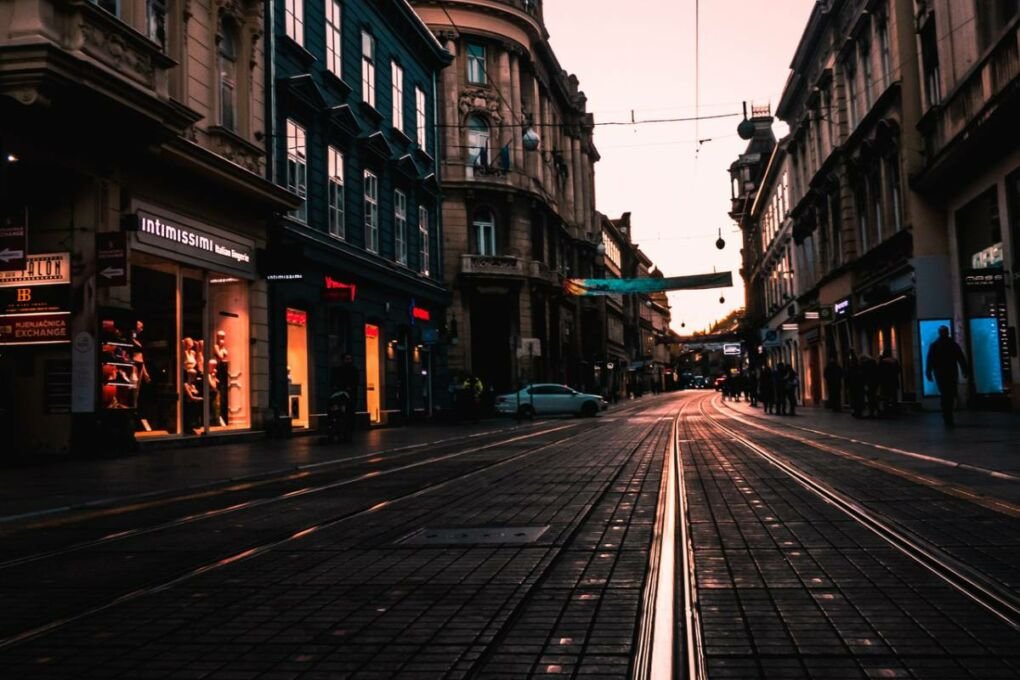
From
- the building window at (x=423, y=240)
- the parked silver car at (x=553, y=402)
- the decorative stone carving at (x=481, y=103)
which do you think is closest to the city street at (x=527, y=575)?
the building window at (x=423, y=240)

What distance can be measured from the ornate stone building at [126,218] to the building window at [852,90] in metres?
21.4

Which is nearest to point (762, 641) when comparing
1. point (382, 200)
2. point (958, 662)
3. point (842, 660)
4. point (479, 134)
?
point (842, 660)

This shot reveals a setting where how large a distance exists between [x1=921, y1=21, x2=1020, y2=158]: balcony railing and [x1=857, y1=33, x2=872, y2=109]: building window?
20.1ft

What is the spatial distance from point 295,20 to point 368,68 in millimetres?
5478

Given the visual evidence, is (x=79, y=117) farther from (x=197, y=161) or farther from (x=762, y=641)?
(x=762, y=641)

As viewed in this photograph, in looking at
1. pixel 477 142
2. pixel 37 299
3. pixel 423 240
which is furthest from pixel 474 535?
pixel 477 142

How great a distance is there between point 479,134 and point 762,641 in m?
44.2

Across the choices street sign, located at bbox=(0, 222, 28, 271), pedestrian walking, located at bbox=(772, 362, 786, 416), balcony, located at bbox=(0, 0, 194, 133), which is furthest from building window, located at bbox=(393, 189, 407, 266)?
street sign, located at bbox=(0, 222, 28, 271)

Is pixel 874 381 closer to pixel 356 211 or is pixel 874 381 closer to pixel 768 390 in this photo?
pixel 768 390

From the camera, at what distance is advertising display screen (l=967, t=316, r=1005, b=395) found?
74.2ft

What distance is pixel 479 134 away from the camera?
1832 inches

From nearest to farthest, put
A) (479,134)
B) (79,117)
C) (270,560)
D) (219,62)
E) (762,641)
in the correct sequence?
(762,641), (270,560), (79,117), (219,62), (479,134)

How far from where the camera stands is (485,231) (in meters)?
46.6

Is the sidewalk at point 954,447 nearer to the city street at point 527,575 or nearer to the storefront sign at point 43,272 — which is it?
the city street at point 527,575
